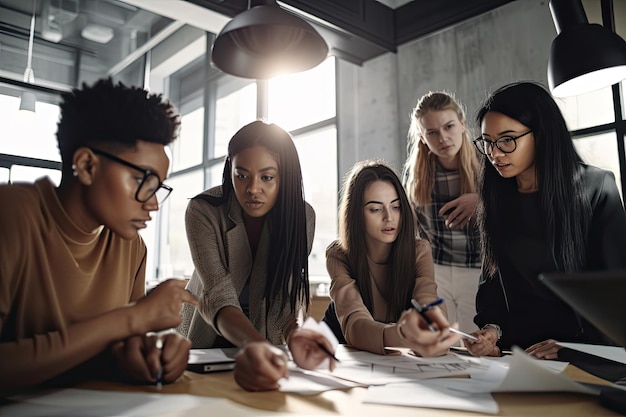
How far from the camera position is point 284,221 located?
55.4 inches

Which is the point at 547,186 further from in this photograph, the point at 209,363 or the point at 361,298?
the point at 209,363

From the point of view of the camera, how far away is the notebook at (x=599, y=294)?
601 millimetres

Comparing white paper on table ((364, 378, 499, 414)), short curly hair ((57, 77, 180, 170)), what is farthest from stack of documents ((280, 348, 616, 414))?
short curly hair ((57, 77, 180, 170))

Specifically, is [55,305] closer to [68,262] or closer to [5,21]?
[68,262]

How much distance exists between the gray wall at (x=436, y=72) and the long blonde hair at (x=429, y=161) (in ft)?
3.08

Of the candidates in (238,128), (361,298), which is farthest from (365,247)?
(238,128)

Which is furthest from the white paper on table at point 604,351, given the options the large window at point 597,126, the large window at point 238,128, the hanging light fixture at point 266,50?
the large window at point 238,128

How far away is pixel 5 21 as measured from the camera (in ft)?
16.0

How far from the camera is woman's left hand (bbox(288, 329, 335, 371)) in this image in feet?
2.86

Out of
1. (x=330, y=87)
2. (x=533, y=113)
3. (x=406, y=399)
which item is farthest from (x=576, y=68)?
(x=330, y=87)

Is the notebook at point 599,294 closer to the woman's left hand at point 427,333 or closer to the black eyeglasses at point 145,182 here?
the woman's left hand at point 427,333

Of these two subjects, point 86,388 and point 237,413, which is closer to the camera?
point 237,413

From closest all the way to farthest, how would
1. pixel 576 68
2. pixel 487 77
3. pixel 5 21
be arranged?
pixel 576 68, pixel 487 77, pixel 5 21

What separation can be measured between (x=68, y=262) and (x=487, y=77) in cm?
308
